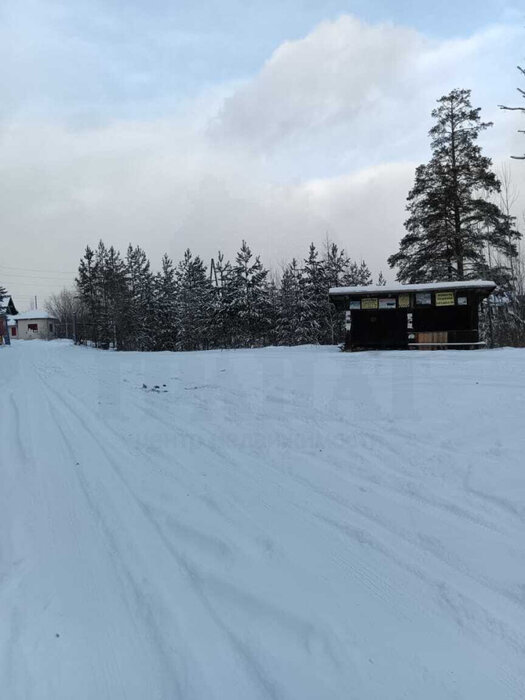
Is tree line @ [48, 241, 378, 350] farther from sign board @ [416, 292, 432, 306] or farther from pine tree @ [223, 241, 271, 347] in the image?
sign board @ [416, 292, 432, 306]

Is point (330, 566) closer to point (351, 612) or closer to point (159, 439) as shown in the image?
point (351, 612)

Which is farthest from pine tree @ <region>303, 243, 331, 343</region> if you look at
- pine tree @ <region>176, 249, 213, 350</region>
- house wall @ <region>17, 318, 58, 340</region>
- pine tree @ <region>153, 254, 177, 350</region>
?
house wall @ <region>17, 318, 58, 340</region>

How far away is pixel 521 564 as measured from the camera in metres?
2.66

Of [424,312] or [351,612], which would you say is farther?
[424,312]

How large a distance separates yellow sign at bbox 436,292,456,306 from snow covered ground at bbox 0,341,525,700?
33.8 feet

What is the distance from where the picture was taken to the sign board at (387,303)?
16141 mm

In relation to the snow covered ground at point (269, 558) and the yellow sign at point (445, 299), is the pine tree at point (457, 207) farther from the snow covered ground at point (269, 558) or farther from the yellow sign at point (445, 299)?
the snow covered ground at point (269, 558)

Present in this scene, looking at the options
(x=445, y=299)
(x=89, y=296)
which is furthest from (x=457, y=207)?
(x=89, y=296)

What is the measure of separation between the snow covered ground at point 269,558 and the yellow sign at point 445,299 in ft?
33.8

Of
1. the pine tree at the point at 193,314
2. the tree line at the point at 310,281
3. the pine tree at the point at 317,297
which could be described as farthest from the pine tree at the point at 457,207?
the pine tree at the point at 193,314

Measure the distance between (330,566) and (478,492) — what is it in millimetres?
1701

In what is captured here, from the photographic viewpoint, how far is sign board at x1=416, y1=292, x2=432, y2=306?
15789 mm

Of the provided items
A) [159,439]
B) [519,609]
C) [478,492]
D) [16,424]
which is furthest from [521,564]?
[16,424]

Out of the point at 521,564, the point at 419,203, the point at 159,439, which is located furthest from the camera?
the point at 419,203
